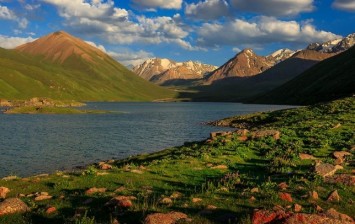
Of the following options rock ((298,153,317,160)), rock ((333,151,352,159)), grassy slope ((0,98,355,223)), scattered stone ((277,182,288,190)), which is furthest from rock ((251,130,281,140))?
scattered stone ((277,182,288,190))

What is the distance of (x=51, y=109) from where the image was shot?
611 ft

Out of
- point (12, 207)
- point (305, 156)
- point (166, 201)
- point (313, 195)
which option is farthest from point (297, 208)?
point (305, 156)

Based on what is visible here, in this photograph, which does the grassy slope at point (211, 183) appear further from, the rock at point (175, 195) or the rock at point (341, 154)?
the rock at point (341, 154)

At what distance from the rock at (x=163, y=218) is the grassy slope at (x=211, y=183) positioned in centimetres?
75

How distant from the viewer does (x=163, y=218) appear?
53.4 ft

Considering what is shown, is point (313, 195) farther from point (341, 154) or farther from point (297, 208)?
point (341, 154)

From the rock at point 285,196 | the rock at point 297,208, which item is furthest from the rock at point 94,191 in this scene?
the rock at point 297,208

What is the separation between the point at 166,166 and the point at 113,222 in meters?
16.8

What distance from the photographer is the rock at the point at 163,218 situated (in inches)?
632

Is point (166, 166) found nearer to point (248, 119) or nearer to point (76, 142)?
point (76, 142)

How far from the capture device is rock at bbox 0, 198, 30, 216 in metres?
19.2

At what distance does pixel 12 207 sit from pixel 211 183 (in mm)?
11265

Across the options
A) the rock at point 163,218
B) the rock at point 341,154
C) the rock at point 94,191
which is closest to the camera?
the rock at point 163,218

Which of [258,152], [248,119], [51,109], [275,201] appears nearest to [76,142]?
[258,152]
